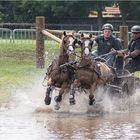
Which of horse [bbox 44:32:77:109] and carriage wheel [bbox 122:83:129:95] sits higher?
horse [bbox 44:32:77:109]

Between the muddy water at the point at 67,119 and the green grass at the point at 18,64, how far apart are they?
1037mm

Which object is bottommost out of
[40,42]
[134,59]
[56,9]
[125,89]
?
[125,89]

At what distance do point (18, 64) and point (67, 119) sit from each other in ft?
38.3

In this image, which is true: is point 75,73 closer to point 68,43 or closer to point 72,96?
point 72,96

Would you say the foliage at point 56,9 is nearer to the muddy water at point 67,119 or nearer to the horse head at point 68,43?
the muddy water at point 67,119

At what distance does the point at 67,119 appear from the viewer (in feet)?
41.5

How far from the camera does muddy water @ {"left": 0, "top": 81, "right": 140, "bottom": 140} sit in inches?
427

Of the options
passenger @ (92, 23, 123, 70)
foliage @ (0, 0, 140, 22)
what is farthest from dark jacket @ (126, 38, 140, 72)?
foliage @ (0, 0, 140, 22)

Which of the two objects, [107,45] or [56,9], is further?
[56,9]

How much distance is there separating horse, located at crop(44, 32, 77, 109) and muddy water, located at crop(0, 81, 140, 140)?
1.45 feet

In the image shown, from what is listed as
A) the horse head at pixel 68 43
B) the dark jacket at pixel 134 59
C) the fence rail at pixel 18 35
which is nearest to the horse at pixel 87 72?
the horse head at pixel 68 43

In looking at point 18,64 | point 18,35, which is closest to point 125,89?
point 18,64

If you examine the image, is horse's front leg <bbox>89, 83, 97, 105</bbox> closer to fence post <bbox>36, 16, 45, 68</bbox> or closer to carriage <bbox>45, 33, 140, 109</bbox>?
carriage <bbox>45, 33, 140, 109</bbox>

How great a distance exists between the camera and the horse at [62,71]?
43.0 ft
